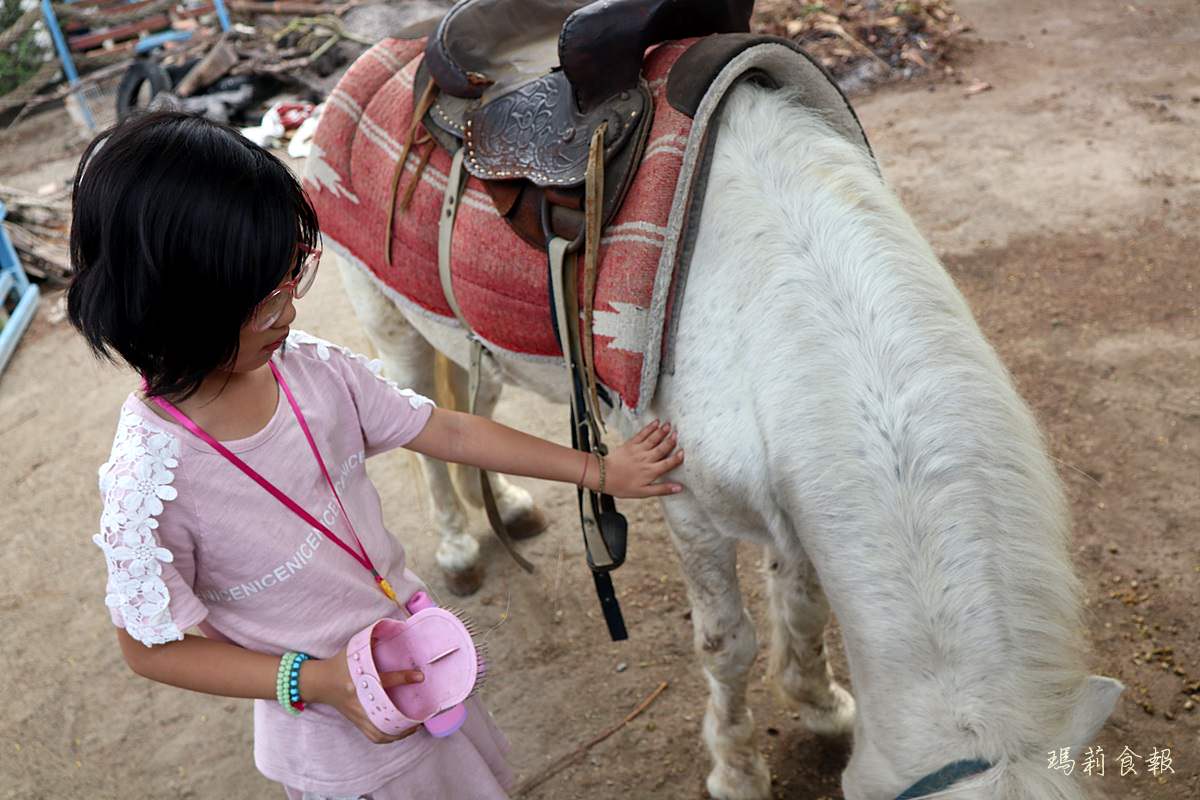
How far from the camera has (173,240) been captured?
1.04 meters

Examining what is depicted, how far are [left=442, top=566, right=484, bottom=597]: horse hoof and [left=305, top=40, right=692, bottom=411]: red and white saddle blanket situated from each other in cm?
101

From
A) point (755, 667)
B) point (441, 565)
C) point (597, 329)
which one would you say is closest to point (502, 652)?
point (441, 565)

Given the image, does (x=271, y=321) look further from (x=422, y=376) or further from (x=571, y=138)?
(x=422, y=376)

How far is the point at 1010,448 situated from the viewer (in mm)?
1288

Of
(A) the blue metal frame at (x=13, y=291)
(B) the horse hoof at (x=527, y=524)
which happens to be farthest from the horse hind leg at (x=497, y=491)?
(A) the blue metal frame at (x=13, y=291)

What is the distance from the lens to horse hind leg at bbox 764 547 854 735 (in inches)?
84.3

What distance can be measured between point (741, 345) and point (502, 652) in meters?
1.60

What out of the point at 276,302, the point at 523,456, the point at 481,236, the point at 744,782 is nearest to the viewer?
the point at 276,302

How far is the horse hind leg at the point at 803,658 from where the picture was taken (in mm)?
2141

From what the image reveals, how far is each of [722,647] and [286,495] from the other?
1.09 metres

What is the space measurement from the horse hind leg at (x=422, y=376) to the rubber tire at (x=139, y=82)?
224 inches

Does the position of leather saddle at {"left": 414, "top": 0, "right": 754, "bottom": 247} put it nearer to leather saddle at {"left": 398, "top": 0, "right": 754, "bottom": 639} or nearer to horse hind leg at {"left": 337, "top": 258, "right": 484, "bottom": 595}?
leather saddle at {"left": 398, "top": 0, "right": 754, "bottom": 639}

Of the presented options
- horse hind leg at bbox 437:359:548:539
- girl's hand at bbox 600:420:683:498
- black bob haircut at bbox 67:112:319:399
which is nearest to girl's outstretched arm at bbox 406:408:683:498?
girl's hand at bbox 600:420:683:498

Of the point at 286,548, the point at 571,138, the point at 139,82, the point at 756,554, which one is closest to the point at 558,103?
the point at 571,138
